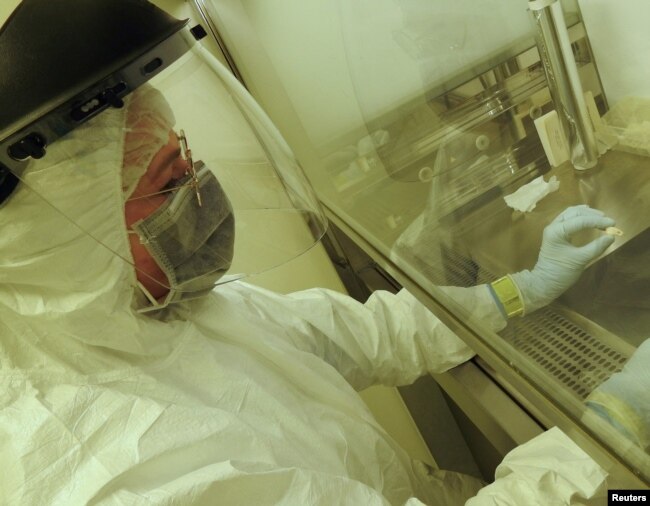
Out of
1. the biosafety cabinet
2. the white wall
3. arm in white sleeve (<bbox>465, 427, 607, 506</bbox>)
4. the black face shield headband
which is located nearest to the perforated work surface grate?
the biosafety cabinet

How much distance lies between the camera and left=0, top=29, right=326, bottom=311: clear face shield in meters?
0.66

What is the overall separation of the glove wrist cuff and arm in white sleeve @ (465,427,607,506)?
6.4 inches

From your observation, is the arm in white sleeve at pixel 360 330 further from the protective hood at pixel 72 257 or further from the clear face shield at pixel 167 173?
the protective hood at pixel 72 257

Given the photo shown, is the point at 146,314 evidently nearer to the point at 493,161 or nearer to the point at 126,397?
the point at 126,397

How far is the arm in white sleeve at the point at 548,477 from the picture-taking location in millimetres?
597

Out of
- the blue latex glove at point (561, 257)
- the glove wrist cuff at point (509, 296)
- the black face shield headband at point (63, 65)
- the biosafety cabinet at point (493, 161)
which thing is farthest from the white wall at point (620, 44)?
the black face shield headband at point (63, 65)

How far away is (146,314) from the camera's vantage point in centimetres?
80

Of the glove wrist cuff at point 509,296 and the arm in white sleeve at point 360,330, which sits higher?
the glove wrist cuff at point 509,296

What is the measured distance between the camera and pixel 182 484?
0.60 metres

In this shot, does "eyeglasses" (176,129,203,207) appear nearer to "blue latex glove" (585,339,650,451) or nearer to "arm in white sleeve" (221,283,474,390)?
"arm in white sleeve" (221,283,474,390)

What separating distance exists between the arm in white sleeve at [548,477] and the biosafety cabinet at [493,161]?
0.03m

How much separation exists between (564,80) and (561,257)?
0.32 meters

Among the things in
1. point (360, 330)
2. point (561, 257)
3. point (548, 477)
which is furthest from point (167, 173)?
point (548, 477)

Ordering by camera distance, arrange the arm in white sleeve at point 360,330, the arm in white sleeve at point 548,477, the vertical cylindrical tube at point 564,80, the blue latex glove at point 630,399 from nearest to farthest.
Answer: the blue latex glove at point 630,399, the arm in white sleeve at point 548,477, the vertical cylindrical tube at point 564,80, the arm in white sleeve at point 360,330
